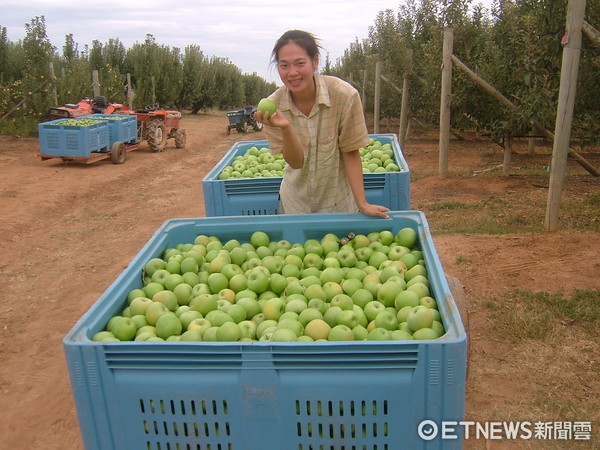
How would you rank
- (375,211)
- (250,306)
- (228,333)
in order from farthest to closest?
(375,211), (250,306), (228,333)

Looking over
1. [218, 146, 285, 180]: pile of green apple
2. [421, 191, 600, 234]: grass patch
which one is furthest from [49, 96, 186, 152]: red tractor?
[218, 146, 285, 180]: pile of green apple

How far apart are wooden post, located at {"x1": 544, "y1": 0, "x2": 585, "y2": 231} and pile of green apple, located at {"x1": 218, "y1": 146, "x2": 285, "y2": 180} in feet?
10.7

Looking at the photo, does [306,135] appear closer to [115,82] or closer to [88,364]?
[88,364]

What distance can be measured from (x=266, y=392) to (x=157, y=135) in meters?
16.3

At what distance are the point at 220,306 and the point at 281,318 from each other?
1.07ft

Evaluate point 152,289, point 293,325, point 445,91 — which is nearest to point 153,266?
point 152,289

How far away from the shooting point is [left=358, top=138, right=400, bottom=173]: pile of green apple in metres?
4.93

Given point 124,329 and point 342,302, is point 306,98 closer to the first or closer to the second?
point 342,302

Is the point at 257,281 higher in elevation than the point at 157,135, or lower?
higher

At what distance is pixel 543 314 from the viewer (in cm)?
477

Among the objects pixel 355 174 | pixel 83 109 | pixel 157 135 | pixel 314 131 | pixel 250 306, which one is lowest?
pixel 157 135

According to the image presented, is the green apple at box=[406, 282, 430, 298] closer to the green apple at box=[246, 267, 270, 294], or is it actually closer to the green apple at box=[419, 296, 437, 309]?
the green apple at box=[419, 296, 437, 309]

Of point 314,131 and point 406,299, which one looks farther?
point 314,131

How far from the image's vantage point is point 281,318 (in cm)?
241
